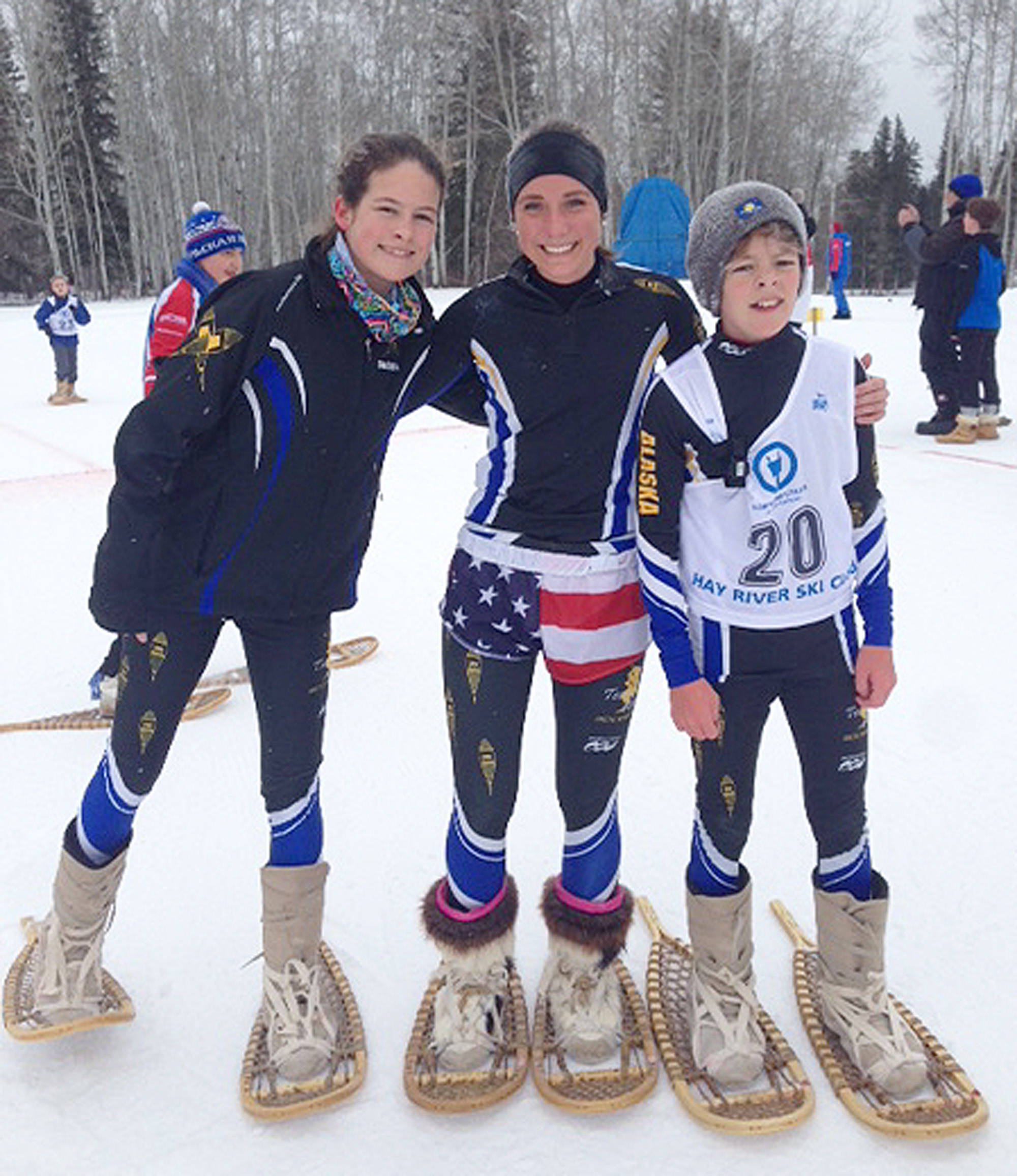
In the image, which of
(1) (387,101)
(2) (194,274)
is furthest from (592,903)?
(1) (387,101)

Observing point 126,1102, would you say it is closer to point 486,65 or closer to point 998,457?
point 998,457

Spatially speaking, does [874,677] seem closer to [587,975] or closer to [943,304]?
[587,975]

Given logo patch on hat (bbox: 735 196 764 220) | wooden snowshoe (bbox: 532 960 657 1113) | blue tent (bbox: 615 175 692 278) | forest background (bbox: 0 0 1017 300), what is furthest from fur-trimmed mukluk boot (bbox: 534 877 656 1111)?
forest background (bbox: 0 0 1017 300)

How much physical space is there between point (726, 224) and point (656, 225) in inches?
749

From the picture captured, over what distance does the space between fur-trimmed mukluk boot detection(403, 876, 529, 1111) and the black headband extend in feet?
4.48

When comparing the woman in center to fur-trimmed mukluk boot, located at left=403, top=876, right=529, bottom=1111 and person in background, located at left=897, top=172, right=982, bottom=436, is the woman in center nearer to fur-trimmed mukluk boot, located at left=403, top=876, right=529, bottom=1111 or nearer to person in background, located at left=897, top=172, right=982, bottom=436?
fur-trimmed mukluk boot, located at left=403, top=876, right=529, bottom=1111

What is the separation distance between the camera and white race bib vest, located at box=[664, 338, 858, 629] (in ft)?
5.80

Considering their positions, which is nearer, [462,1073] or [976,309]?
[462,1073]

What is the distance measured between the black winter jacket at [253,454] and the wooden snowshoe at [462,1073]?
0.90m

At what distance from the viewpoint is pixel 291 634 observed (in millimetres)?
1968

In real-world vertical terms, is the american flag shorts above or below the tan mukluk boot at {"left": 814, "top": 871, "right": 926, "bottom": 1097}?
above

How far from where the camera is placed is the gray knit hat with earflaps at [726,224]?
5.80ft

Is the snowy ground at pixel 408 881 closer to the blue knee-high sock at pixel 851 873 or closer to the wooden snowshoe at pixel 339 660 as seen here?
the wooden snowshoe at pixel 339 660

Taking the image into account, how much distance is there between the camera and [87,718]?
12.1ft
